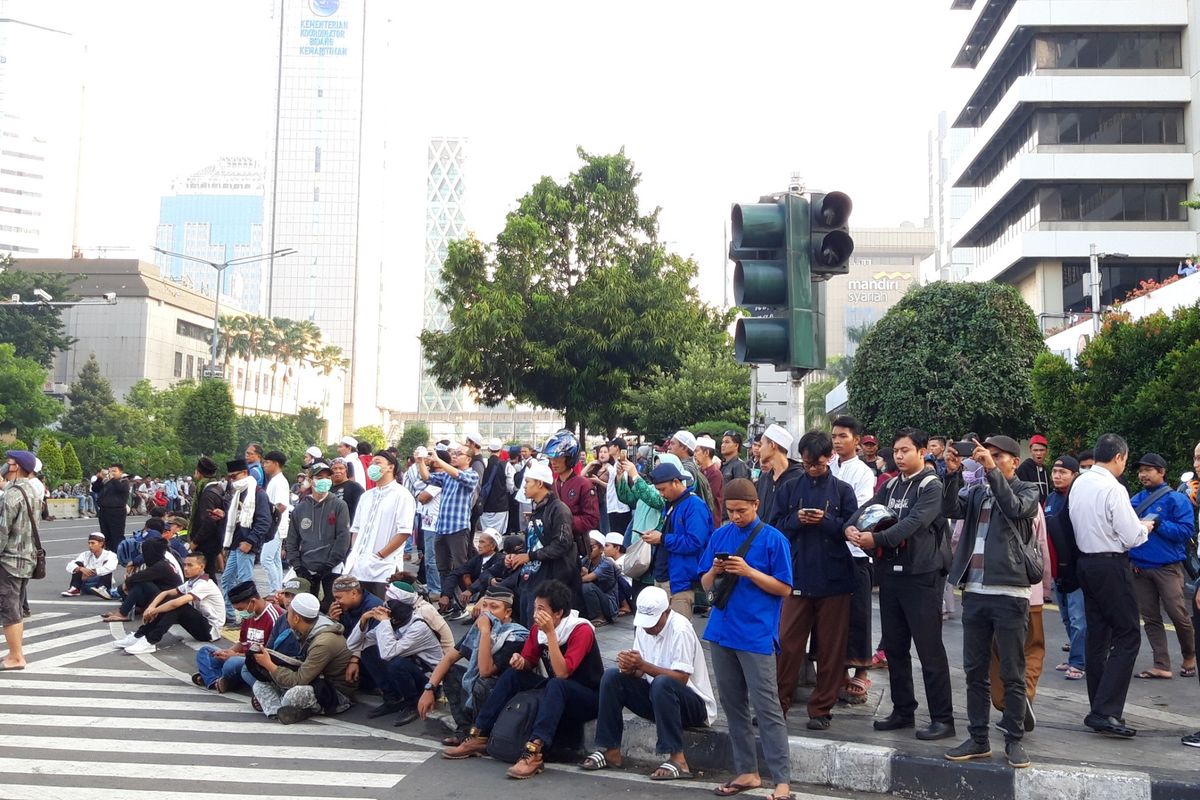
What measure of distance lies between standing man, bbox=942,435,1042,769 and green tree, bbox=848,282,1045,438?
62.5 feet

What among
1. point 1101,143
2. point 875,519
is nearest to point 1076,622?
point 875,519

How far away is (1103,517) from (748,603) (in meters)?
2.57

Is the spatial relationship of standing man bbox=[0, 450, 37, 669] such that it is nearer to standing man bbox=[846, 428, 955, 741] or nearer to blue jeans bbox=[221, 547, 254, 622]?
blue jeans bbox=[221, 547, 254, 622]

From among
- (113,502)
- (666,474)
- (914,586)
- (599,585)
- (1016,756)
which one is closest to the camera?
(1016,756)

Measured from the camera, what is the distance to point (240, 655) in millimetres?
8742

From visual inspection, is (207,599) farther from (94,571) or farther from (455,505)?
(94,571)

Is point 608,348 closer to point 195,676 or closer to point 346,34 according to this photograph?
point 195,676

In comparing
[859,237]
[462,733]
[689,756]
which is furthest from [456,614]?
[859,237]

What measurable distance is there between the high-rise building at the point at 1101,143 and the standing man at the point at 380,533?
1432 inches

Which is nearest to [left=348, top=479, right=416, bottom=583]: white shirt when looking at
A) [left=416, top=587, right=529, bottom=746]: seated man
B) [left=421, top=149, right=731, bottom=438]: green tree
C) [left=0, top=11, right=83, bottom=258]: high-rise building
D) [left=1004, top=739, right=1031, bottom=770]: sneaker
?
[left=416, top=587, right=529, bottom=746]: seated man

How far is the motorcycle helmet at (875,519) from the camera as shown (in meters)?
6.36

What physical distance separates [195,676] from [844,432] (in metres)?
5.94

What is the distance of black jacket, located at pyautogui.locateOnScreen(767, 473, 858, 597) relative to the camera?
6.64m

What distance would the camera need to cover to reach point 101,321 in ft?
305
